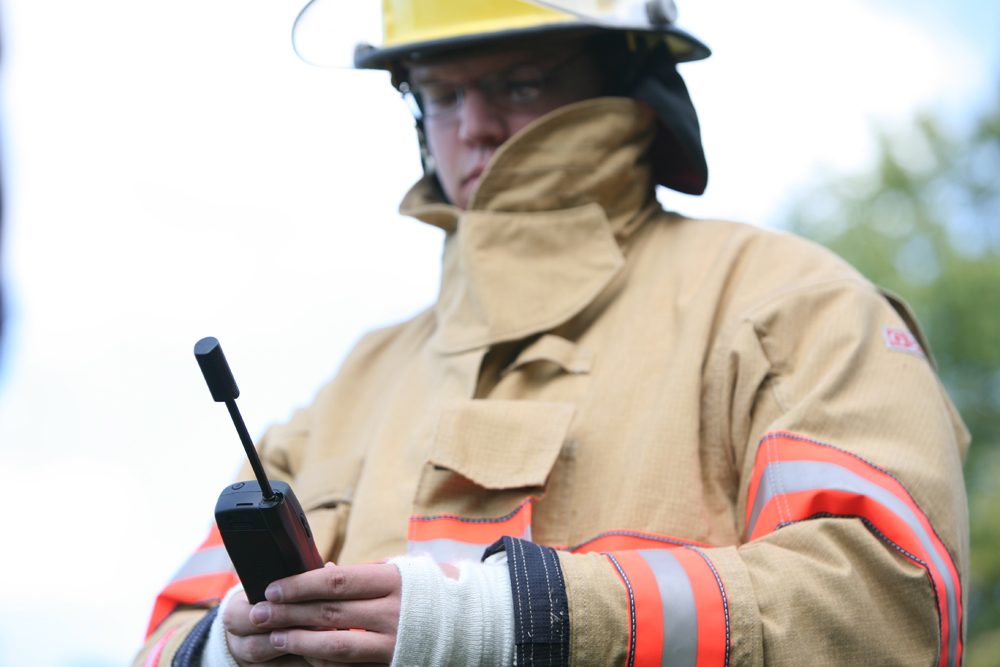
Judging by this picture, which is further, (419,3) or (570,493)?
(419,3)

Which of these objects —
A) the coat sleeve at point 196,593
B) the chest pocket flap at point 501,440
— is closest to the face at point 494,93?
the chest pocket flap at point 501,440

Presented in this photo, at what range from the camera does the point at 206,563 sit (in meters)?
2.11

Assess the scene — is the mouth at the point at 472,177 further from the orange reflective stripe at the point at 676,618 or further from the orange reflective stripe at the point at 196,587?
the orange reflective stripe at the point at 676,618

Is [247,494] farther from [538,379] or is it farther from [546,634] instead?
[538,379]

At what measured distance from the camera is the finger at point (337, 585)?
1273 millimetres

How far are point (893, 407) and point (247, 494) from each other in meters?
1.11

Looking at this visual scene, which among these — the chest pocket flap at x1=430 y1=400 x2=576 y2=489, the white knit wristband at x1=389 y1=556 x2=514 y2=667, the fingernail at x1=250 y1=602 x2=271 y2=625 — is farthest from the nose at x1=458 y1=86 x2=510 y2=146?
the fingernail at x1=250 y1=602 x2=271 y2=625

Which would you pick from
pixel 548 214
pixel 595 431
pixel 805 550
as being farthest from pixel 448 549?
pixel 548 214

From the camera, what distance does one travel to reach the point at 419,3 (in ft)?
7.85

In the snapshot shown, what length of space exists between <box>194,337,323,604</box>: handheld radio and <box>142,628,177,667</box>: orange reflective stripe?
0.60 m

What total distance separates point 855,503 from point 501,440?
64cm

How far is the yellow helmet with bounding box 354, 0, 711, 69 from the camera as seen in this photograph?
2.21 metres

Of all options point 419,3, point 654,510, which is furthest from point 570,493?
point 419,3

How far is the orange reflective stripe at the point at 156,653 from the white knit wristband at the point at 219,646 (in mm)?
225
